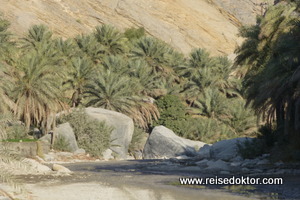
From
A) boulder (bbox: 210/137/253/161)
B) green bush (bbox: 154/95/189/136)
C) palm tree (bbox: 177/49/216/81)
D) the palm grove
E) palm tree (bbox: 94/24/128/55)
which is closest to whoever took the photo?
the palm grove

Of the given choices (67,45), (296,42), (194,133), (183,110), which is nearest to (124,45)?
(67,45)

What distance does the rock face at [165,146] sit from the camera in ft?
106

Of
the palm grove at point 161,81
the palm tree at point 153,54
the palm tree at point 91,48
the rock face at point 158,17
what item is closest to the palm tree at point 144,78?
the palm grove at point 161,81

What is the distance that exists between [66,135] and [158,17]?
133 feet

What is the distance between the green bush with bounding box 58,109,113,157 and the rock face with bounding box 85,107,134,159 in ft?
2.76

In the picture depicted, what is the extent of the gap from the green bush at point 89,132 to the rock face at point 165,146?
9.71ft

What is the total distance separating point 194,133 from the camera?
129 ft

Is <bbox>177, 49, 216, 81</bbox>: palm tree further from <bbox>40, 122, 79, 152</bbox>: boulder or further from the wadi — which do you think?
<bbox>40, 122, 79, 152</bbox>: boulder

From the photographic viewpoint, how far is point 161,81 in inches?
1823

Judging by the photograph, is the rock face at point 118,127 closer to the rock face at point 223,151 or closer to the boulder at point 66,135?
the boulder at point 66,135

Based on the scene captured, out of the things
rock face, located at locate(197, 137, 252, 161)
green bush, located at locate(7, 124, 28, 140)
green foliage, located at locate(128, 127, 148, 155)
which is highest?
rock face, located at locate(197, 137, 252, 161)

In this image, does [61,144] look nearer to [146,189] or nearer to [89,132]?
[89,132]

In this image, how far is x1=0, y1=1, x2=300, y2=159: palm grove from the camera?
71.0 feet

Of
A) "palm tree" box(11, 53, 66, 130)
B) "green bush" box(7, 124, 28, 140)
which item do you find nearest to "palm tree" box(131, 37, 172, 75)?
"palm tree" box(11, 53, 66, 130)
